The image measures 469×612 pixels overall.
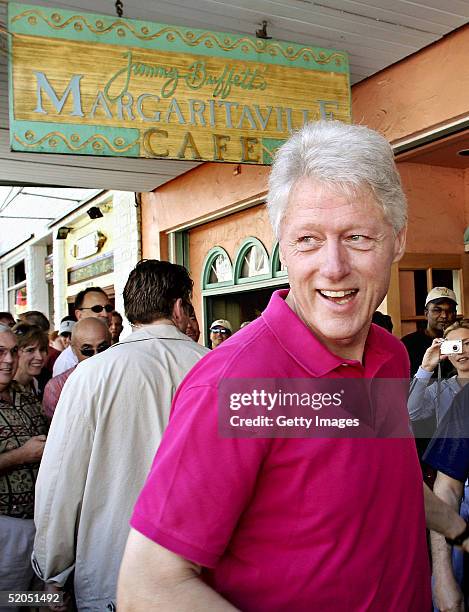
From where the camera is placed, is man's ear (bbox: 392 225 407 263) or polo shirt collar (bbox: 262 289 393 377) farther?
man's ear (bbox: 392 225 407 263)

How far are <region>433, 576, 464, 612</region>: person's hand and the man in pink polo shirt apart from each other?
804mm

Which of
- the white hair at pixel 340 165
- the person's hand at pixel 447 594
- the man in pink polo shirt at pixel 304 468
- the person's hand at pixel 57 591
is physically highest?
the white hair at pixel 340 165

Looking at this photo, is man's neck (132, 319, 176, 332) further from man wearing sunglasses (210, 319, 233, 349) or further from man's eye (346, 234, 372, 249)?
man wearing sunglasses (210, 319, 233, 349)

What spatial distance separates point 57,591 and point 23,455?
0.64 m

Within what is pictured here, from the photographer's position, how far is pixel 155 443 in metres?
2.38

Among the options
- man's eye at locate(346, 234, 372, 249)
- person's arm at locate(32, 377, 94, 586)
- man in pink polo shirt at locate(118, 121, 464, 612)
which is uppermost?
man's eye at locate(346, 234, 372, 249)

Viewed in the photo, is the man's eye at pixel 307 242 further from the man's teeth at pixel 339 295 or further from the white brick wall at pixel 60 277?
the white brick wall at pixel 60 277

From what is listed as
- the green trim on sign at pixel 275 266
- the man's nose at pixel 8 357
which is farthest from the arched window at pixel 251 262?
the man's nose at pixel 8 357

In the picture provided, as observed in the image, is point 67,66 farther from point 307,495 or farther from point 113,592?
point 307,495

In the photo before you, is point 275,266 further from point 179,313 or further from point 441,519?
point 441,519

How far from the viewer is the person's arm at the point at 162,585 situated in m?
0.91

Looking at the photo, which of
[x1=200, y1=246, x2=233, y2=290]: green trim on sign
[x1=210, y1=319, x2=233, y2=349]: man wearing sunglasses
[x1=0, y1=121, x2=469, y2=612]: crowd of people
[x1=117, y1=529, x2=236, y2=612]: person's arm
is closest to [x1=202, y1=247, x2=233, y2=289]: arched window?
[x1=200, y1=246, x2=233, y2=290]: green trim on sign

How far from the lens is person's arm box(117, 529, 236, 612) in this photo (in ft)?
2.99

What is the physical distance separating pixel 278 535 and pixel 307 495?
0.25 feet
